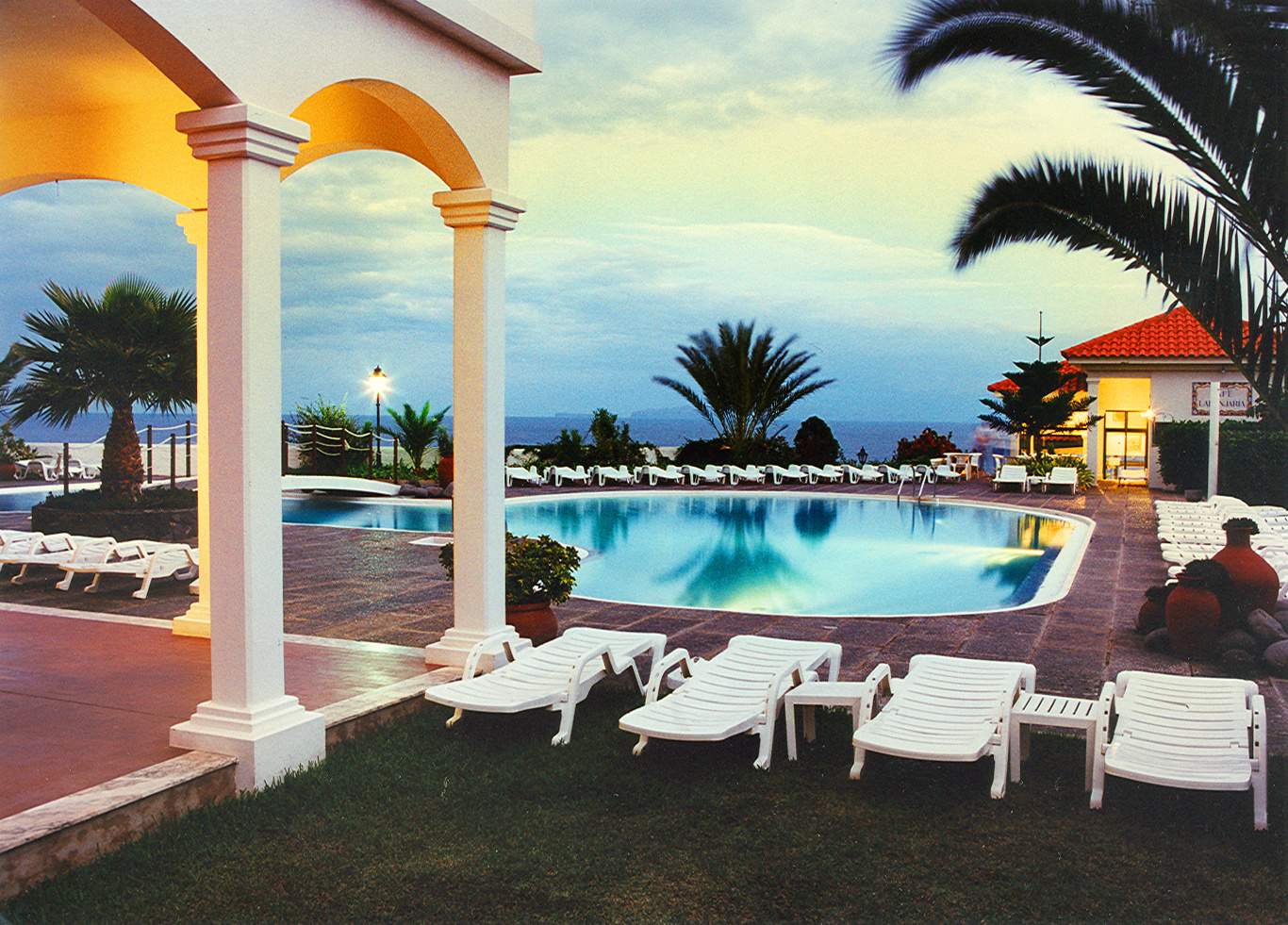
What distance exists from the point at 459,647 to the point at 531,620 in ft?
3.07

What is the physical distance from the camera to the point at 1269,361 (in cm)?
479

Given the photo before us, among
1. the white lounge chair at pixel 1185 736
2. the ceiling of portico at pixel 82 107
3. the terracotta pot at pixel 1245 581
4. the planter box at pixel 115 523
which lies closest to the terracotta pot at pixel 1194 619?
the terracotta pot at pixel 1245 581

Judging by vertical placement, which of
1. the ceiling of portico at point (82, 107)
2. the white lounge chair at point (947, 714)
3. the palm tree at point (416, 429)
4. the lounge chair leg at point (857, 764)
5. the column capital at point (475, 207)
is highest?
the ceiling of portico at point (82, 107)

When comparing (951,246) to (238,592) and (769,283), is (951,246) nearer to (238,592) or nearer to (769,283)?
(238,592)

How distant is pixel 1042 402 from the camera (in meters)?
23.7

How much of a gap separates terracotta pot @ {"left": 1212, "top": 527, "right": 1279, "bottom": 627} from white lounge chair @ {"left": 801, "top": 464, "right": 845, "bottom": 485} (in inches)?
701

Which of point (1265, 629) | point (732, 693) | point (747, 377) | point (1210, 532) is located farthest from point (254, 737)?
point (747, 377)

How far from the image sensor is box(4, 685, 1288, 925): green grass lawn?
129 inches

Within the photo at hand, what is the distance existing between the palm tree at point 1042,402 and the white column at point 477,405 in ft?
66.1

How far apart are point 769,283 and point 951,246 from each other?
41.0 meters

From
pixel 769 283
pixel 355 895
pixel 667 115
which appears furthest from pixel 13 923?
pixel 769 283

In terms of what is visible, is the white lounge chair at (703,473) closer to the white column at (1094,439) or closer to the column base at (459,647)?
the white column at (1094,439)

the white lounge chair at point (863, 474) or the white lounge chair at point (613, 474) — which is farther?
the white lounge chair at point (863, 474)

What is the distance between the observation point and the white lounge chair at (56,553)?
356 inches
